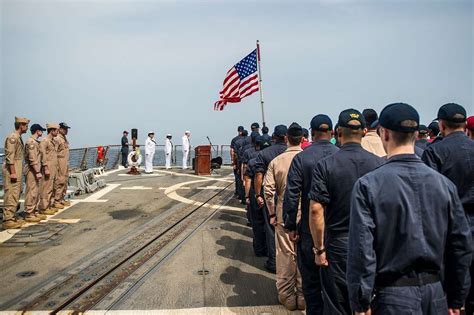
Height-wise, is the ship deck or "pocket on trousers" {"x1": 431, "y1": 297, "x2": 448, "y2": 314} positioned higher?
"pocket on trousers" {"x1": 431, "y1": 297, "x2": 448, "y2": 314}

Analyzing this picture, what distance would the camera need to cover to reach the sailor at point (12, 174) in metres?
8.00

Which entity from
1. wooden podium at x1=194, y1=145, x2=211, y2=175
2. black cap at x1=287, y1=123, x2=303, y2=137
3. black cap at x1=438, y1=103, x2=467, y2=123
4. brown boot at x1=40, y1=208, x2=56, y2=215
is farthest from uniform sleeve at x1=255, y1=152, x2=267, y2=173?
wooden podium at x1=194, y1=145, x2=211, y2=175

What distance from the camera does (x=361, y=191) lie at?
7.37 feet

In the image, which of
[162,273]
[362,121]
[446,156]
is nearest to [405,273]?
[362,121]

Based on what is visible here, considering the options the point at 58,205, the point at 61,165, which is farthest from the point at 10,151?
the point at 58,205

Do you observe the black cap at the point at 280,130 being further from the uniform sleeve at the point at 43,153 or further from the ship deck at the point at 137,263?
the uniform sleeve at the point at 43,153

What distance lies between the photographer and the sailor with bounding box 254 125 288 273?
5598mm

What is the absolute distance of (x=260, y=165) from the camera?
584cm

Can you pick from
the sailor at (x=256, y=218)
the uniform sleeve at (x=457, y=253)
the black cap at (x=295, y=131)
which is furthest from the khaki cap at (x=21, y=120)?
the uniform sleeve at (x=457, y=253)

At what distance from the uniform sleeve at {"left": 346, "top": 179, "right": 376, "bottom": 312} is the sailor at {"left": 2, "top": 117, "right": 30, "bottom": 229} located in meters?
8.02

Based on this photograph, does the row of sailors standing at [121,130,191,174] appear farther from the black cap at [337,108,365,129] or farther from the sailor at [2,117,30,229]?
the black cap at [337,108,365,129]

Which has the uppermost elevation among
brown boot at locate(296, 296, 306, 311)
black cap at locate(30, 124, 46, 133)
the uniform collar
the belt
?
black cap at locate(30, 124, 46, 133)

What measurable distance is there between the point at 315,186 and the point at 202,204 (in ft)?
26.1

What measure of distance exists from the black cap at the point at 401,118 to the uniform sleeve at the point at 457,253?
1.50 feet
